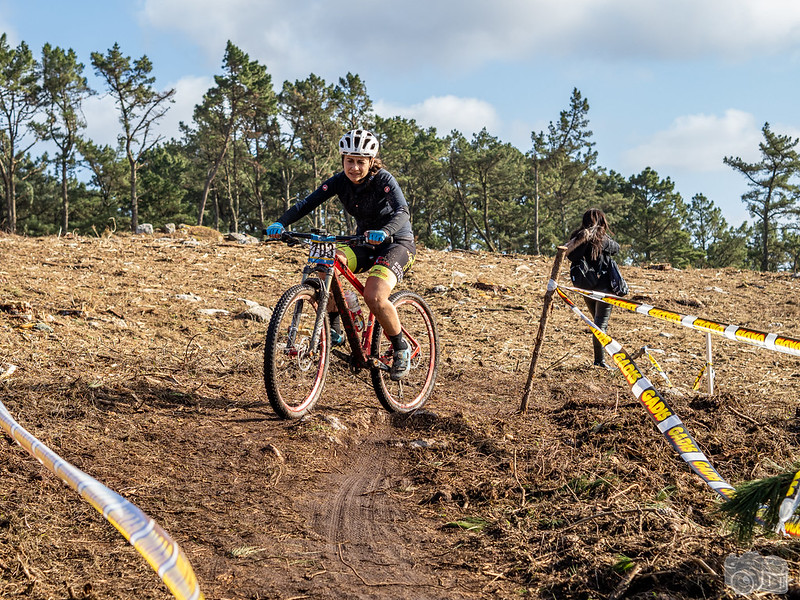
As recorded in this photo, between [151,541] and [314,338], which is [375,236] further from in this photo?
[151,541]

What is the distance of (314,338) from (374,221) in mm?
1287

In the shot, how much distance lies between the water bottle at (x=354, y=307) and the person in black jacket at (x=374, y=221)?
0.13m

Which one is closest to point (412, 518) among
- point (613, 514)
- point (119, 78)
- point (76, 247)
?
point (613, 514)

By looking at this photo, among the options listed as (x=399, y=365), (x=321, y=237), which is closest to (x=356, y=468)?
(x=399, y=365)

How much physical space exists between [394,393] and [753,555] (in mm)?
4112

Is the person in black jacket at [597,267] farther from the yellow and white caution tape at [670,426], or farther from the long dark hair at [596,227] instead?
the yellow and white caution tape at [670,426]

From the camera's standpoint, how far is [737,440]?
205 inches

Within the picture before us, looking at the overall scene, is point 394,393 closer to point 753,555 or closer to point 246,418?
point 246,418

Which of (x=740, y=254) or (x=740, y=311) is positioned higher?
(x=740, y=254)

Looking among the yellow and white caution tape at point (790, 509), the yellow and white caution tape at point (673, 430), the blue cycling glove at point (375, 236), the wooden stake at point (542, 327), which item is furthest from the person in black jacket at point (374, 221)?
the yellow and white caution tape at point (790, 509)

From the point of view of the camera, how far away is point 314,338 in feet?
18.9

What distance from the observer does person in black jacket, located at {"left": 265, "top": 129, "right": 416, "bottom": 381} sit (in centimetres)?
599

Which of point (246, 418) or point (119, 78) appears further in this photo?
point (119, 78)

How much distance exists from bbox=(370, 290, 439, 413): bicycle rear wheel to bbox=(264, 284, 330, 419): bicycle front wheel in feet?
1.92
